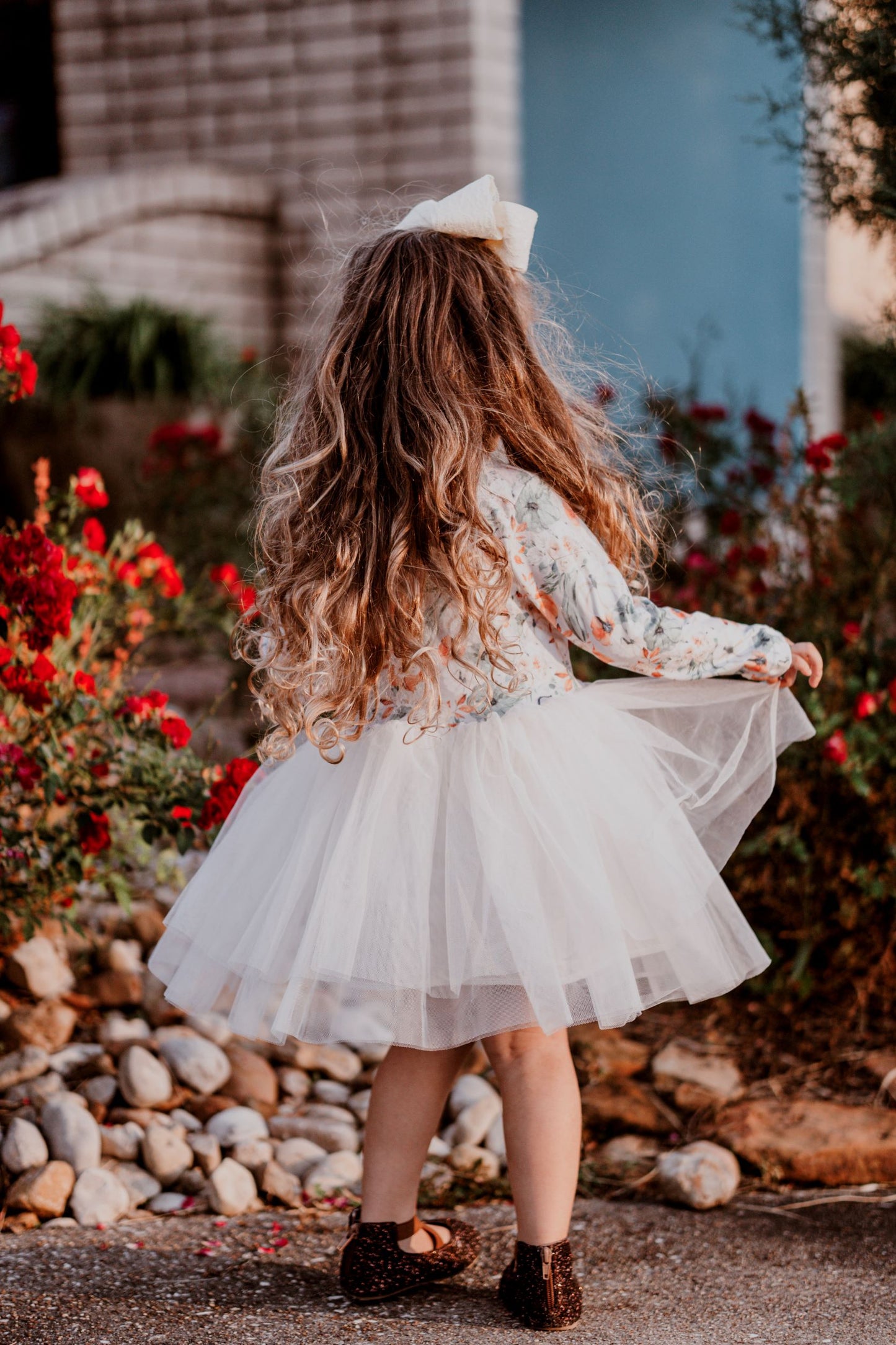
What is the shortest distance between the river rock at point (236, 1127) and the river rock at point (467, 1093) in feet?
1.31

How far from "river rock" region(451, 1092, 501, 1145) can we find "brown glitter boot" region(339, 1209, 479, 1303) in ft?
1.94

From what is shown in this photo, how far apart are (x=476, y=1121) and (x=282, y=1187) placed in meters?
0.44

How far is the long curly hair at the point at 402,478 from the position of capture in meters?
1.90

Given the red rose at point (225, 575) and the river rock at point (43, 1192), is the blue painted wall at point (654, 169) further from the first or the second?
the river rock at point (43, 1192)

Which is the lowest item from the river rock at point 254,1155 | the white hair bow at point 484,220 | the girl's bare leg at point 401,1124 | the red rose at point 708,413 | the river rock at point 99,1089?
the river rock at point 254,1155

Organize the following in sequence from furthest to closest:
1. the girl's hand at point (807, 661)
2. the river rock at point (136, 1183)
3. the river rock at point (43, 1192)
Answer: the river rock at point (136, 1183) < the river rock at point (43, 1192) < the girl's hand at point (807, 661)

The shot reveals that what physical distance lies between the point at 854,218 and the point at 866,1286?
7.21ft

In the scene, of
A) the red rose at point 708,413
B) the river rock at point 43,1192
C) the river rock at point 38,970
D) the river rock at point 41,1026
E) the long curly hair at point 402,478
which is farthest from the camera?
the red rose at point 708,413

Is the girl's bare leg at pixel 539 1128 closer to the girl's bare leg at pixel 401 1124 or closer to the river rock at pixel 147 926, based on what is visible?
the girl's bare leg at pixel 401 1124

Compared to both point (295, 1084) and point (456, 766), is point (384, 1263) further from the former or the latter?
point (295, 1084)

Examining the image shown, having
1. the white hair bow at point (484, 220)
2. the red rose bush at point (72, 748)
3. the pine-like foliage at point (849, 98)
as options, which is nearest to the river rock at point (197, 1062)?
the red rose bush at point (72, 748)

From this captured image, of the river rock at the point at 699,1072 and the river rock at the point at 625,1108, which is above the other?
the river rock at the point at 699,1072

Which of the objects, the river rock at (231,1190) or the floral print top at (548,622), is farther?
the river rock at (231,1190)

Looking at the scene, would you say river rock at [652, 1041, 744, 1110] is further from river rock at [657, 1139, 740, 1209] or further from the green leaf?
the green leaf
